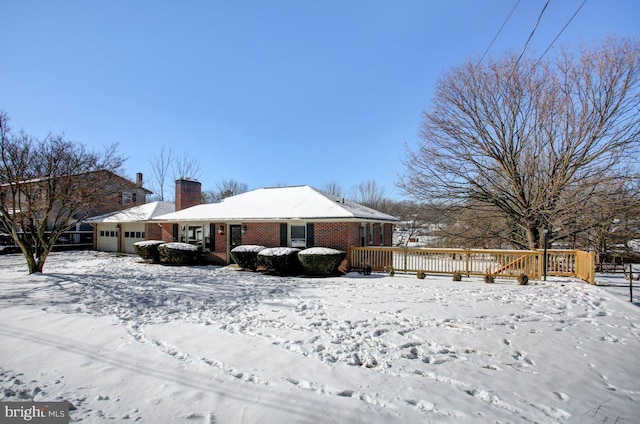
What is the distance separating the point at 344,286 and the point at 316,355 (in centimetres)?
596

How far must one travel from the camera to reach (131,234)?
23422mm

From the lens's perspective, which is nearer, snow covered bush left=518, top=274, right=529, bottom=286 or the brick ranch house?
snow covered bush left=518, top=274, right=529, bottom=286

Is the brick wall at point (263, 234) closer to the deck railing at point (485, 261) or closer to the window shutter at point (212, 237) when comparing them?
the window shutter at point (212, 237)

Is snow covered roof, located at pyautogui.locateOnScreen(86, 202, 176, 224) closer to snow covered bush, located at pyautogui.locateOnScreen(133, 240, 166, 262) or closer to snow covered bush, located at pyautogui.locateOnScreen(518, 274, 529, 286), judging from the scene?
snow covered bush, located at pyautogui.locateOnScreen(133, 240, 166, 262)

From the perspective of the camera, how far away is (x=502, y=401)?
3.62 meters

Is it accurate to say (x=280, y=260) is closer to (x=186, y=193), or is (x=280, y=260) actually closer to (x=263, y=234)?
(x=263, y=234)

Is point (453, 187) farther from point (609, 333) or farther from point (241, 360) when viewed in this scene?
point (241, 360)

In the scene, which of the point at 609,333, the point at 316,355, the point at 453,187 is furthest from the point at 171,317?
the point at 453,187

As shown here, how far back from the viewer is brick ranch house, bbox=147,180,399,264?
46.7 ft

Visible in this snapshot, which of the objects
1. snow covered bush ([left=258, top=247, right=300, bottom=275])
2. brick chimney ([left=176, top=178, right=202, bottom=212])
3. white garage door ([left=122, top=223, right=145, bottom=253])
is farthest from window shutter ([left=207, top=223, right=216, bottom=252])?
white garage door ([left=122, top=223, right=145, bottom=253])

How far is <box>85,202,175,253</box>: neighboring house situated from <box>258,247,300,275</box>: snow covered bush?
1055cm

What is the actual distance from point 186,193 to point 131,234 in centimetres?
660

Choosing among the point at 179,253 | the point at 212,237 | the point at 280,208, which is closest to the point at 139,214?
the point at 179,253

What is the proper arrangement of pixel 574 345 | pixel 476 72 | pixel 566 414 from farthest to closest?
pixel 476 72 → pixel 574 345 → pixel 566 414
